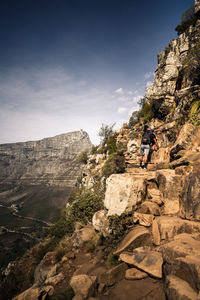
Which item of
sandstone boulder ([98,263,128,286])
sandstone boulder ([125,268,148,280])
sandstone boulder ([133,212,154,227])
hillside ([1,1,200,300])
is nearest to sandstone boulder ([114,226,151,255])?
hillside ([1,1,200,300])

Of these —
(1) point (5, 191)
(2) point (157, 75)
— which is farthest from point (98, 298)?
(1) point (5, 191)

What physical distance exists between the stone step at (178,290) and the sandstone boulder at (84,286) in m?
2.08

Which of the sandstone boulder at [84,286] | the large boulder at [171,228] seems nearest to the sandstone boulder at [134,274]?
the sandstone boulder at [84,286]

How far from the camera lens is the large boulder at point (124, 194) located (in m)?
6.24

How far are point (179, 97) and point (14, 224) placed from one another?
8465 centimetres

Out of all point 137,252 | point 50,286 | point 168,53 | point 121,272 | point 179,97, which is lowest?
point 50,286

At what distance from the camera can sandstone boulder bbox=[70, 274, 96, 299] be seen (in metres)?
3.58

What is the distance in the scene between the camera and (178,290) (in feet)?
8.40

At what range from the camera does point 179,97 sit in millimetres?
10438

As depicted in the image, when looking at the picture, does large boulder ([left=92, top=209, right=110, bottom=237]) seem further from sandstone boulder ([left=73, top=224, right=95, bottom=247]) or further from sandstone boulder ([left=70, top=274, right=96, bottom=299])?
sandstone boulder ([left=70, top=274, right=96, bottom=299])

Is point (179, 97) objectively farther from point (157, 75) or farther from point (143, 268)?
point (157, 75)

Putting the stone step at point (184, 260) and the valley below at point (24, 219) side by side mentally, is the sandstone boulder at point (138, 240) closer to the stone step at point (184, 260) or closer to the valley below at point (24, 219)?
the stone step at point (184, 260)

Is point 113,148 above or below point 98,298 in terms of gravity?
above

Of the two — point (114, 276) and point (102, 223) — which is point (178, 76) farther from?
point (114, 276)
